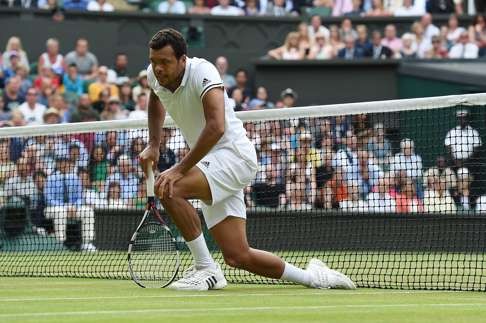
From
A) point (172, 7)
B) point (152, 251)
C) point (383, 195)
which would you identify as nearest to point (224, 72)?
point (172, 7)

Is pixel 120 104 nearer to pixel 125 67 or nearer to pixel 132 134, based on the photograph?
pixel 125 67

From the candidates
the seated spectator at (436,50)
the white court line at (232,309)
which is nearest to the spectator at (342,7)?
the seated spectator at (436,50)

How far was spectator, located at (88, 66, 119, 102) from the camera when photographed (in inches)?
845

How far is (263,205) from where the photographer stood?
15.6 m

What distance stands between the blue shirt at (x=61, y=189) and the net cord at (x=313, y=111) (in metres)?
2.38

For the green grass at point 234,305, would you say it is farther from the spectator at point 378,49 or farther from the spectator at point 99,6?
the spectator at point 378,49

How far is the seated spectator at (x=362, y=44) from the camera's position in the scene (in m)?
24.4

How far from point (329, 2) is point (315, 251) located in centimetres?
1147

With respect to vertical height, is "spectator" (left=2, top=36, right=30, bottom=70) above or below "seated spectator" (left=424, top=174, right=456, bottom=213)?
above

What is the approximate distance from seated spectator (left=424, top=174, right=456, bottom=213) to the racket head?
4.32 metres

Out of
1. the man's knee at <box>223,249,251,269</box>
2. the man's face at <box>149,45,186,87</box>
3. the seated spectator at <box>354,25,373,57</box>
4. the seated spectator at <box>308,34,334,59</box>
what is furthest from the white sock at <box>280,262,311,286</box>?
the seated spectator at <box>354,25,373,57</box>

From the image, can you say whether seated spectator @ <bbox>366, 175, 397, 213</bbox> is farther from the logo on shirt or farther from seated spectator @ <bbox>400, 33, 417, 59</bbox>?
seated spectator @ <bbox>400, 33, 417, 59</bbox>

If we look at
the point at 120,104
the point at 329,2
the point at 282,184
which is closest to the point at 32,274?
the point at 282,184

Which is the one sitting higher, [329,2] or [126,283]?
[329,2]
